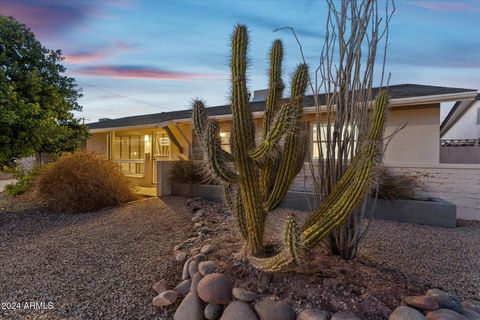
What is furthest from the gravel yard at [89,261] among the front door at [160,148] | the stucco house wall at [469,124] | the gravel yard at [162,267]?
the stucco house wall at [469,124]

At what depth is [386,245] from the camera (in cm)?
432

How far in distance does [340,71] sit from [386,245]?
279 centimetres

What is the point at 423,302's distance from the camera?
7.43 ft

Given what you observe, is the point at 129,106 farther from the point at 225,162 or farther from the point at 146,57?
the point at 225,162

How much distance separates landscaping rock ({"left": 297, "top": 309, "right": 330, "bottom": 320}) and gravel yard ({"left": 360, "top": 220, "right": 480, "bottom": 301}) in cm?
137

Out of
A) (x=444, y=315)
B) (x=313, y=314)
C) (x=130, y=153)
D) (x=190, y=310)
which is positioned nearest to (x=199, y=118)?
(x=190, y=310)

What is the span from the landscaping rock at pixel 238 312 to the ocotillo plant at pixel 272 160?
363 millimetres

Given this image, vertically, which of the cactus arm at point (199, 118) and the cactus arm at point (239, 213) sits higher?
the cactus arm at point (199, 118)

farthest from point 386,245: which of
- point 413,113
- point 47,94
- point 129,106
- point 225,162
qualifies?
point 129,106

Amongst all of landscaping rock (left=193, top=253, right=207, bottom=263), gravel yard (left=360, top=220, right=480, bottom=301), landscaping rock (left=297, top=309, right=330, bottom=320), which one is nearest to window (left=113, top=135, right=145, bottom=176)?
landscaping rock (left=193, top=253, right=207, bottom=263)

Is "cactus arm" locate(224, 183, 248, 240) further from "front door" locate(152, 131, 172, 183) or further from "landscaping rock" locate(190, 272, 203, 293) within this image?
"front door" locate(152, 131, 172, 183)

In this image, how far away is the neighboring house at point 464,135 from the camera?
9297mm

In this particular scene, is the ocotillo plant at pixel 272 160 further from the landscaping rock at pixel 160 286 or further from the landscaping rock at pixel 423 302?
the landscaping rock at pixel 160 286

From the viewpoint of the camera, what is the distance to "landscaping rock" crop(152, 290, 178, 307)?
106 inches
